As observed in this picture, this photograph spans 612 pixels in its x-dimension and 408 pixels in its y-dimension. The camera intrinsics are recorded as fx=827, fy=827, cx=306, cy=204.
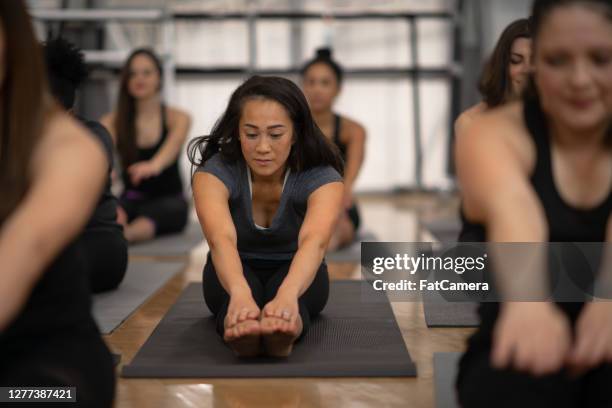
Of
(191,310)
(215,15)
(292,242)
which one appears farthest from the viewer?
(215,15)

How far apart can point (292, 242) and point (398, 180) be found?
4446 mm

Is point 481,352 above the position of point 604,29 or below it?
below

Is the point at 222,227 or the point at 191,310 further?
the point at 191,310

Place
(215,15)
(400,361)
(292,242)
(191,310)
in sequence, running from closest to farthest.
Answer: (400,361)
(292,242)
(191,310)
(215,15)

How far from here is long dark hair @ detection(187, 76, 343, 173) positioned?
2.14 m

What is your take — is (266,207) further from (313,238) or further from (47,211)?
(47,211)

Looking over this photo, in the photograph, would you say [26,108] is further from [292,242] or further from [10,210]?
[292,242]

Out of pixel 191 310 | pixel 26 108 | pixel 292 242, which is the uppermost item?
pixel 26 108

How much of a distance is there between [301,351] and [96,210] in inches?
39.9

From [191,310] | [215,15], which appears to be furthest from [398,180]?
[191,310]

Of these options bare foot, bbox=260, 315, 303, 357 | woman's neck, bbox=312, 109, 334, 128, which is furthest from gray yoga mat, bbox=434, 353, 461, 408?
woman's neck, bbox=312, 109, 334, 128

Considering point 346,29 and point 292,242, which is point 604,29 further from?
point 346,29

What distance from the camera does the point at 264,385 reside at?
183 cm

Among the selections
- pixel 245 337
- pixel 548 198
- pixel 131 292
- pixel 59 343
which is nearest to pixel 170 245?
pixel 131 292
